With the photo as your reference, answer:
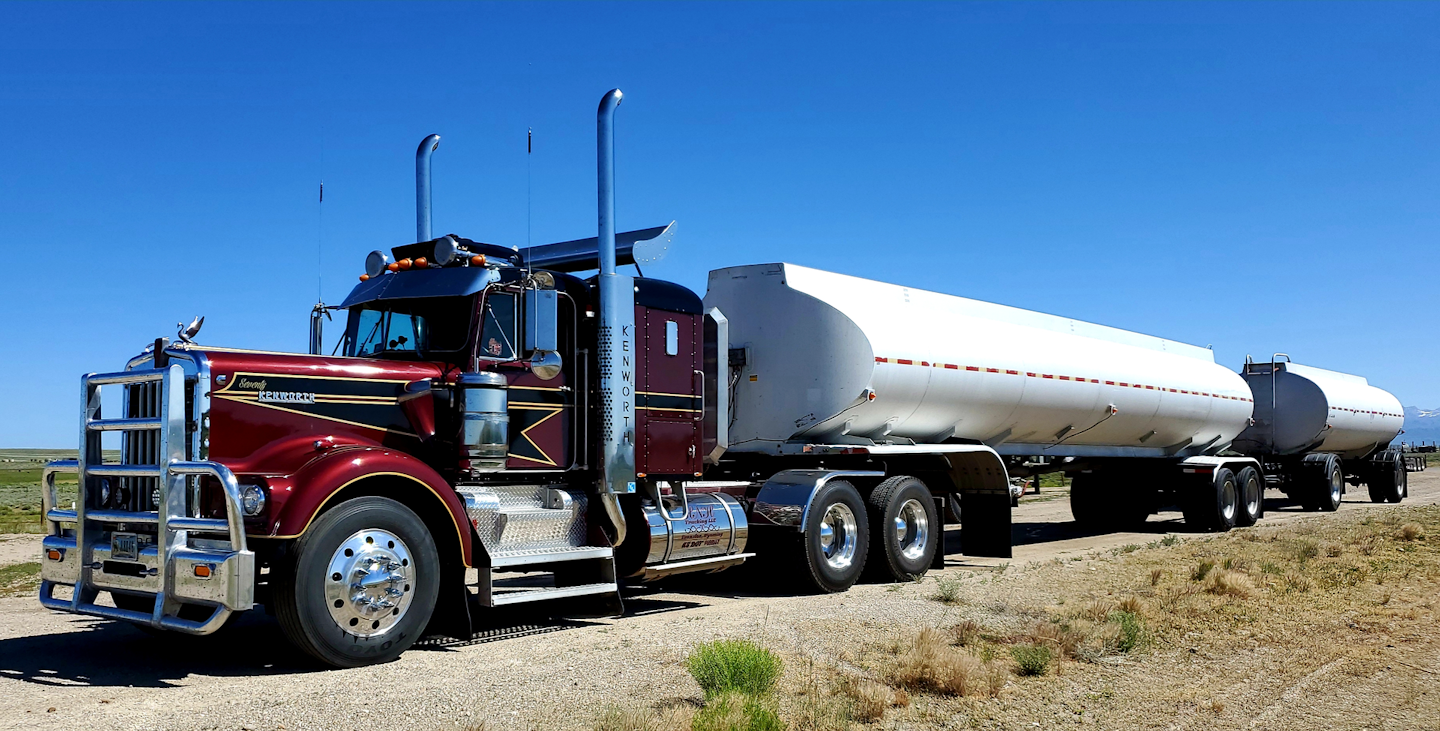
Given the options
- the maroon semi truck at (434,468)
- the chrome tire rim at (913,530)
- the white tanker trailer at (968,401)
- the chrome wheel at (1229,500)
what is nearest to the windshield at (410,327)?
the maroon semi truck at (434,468)

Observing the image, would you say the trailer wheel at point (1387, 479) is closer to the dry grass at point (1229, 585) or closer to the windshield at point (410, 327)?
the dry grass at point (1229, 585)

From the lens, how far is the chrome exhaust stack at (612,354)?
1009 cm

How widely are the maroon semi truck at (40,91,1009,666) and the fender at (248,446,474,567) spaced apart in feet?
0.06

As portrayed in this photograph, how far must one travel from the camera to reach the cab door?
1062 cm

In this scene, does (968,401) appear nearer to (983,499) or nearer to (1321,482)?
(983,499)

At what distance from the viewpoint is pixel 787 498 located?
1189 cm

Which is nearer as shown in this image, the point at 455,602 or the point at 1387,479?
the point at 455,602

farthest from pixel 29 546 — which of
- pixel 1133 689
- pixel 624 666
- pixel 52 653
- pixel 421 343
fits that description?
pixel 1133 689

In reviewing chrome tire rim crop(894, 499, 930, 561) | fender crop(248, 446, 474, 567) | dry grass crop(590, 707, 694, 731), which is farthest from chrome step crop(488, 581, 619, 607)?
chrome tire rim crop(894, 499, 930, 561)

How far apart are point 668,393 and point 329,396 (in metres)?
3.56

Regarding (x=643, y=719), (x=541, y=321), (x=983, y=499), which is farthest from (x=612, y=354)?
(x=983, y=499)

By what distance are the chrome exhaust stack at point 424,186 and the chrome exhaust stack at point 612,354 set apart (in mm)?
2308

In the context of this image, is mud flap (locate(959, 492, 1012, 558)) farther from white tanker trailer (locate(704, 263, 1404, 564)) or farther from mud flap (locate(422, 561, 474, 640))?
mud flap (locate(422, 561, 474, 640))

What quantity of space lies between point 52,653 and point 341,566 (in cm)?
281
